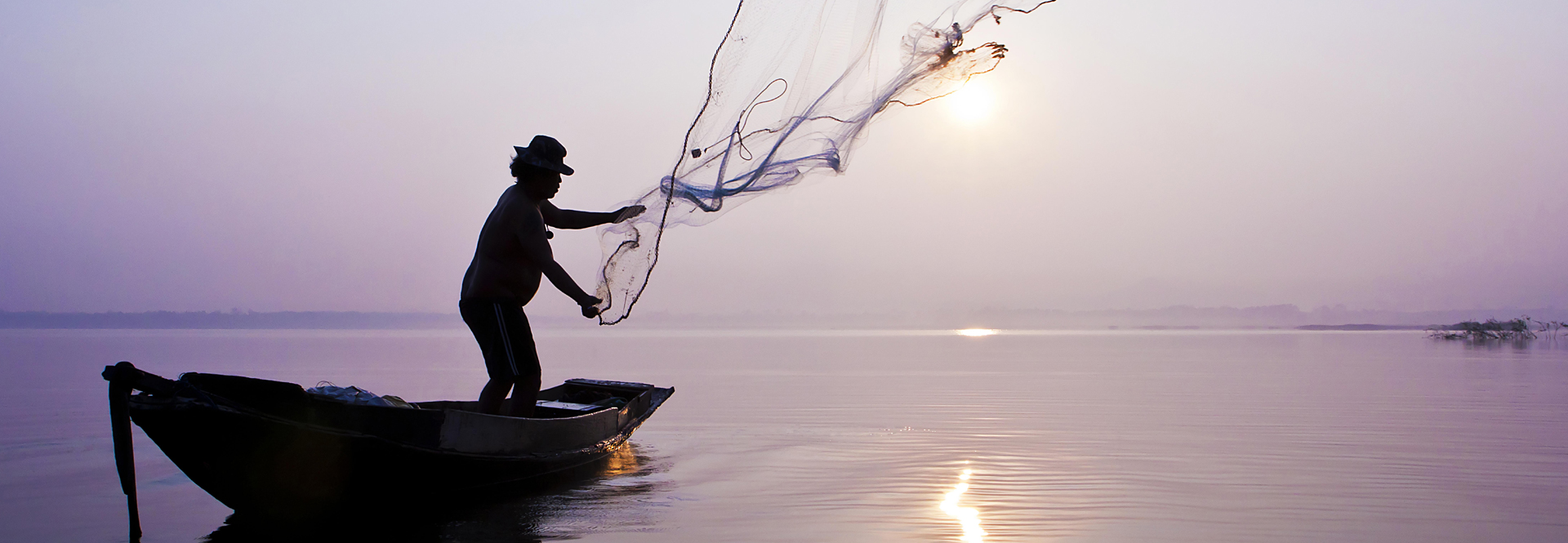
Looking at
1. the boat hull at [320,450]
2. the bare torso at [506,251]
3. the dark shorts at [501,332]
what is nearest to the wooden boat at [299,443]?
the boat hull at [320,450]

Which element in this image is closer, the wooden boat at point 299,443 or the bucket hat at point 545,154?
the wooden boat at point 299,443

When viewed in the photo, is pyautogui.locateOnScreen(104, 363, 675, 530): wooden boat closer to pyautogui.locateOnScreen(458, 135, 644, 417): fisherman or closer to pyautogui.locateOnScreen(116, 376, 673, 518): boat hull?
pyautogui.locateOnScreen(116, 376, 673, 518): boat hull

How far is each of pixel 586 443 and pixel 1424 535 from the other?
5.55 m

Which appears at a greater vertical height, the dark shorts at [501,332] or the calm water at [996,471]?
the dark shorts at [501,332]

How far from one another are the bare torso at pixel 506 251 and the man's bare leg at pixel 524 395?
1.87 ft

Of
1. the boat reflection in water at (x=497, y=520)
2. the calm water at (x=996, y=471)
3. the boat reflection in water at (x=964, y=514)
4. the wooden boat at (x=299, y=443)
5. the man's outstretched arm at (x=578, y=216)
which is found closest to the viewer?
the wooden boat at (x=299, y=443)

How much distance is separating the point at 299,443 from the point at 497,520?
1228 mm

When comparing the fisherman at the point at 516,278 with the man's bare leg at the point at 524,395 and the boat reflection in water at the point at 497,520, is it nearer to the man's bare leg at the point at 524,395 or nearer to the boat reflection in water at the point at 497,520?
the man's bare leg at the point at 524,395

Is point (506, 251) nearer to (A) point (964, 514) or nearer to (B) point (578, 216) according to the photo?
(B) point (578, 216)

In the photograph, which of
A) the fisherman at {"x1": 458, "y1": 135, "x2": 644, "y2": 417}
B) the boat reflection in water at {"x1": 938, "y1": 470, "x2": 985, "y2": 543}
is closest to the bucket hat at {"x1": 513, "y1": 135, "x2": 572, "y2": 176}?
the fisherman at {"x1": 458, "y1": 135, "x2": 644, "y2": 417}

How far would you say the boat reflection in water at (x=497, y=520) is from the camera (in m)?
5.58

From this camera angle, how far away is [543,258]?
6441 millimetres

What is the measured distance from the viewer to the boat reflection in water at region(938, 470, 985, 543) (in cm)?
546

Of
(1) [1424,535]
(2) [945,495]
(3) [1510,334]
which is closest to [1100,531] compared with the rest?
(2) [945,495]
